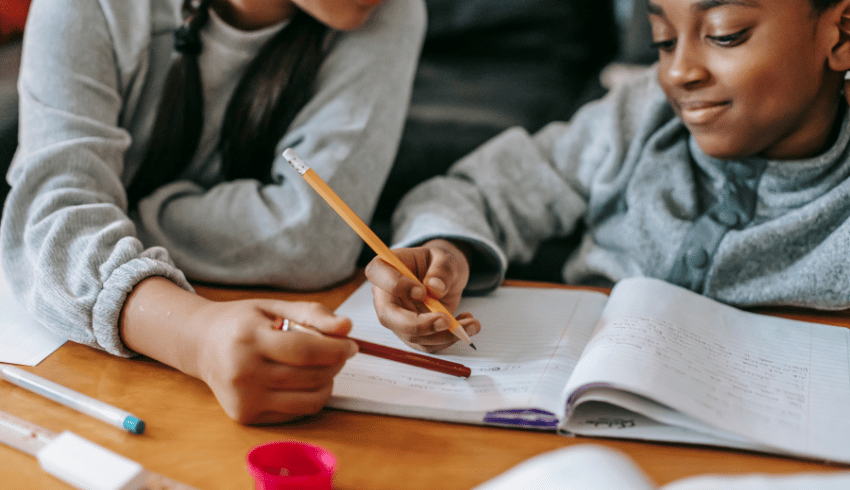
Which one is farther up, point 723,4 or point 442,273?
point 723,4

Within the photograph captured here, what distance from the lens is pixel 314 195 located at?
0.67 meters

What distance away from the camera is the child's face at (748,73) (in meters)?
0.55

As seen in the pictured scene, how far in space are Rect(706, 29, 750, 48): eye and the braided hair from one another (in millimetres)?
426

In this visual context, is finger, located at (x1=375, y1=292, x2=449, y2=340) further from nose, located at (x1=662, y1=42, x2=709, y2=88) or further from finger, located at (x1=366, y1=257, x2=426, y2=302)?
nose, located at (x1=662, y1=42, x2=709, y2=88)

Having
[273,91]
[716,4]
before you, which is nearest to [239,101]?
[273,91]

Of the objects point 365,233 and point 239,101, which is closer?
point 365,233

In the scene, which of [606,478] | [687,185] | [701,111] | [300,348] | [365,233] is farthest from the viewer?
[687,185]

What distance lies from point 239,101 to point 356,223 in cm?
30

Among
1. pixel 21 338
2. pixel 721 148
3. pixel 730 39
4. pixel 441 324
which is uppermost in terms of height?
pixel 730 39

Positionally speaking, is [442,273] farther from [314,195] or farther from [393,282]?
[314,195]

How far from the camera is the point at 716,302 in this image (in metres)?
0.61

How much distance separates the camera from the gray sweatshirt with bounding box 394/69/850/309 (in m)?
0.64

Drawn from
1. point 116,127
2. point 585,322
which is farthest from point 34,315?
point 585,322

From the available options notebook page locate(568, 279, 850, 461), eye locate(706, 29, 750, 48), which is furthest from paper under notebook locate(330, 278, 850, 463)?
eye locate(706, 29, 750, 48)
